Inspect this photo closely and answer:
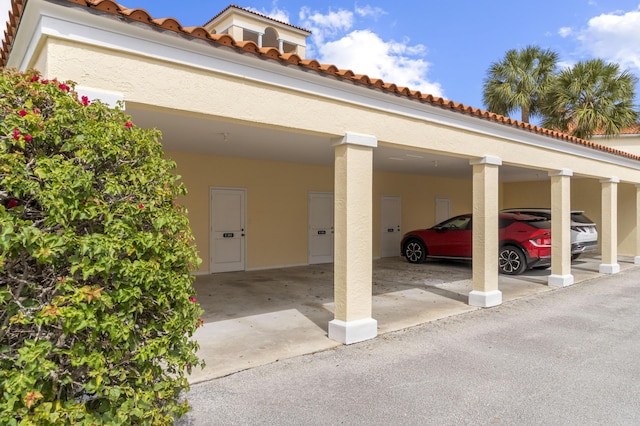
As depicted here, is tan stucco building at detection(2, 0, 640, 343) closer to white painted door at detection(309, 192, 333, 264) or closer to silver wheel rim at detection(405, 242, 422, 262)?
white painted door at detection(309, 192, 333, 264)

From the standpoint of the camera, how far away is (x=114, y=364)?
2.33 metres

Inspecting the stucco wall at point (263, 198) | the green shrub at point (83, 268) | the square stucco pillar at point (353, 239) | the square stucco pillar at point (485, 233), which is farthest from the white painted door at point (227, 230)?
the green shrub at point (83, 268)


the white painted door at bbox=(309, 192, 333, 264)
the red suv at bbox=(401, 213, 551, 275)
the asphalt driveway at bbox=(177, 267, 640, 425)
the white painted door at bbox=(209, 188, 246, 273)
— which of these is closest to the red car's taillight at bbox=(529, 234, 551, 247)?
the red suv at bbox=(401, 213, 551, 275)

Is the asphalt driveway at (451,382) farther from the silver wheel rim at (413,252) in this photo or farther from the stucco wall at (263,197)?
the silver wheel rim at (413,252)

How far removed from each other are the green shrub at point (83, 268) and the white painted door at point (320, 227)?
9.22m

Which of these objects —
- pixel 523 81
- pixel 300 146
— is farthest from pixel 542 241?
pixel 523 81

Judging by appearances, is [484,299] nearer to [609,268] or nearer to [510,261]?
[510,261]

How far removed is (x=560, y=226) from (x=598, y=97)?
8.30m

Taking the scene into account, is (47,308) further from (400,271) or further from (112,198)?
(400,271)

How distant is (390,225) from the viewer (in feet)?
46.4

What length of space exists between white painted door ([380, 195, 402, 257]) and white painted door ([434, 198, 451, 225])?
205cm

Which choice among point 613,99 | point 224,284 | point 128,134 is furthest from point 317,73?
point 613,99

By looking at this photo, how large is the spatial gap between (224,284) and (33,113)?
6636 mm

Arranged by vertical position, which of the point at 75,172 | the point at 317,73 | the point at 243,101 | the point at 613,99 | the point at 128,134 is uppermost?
the point at 613,99
